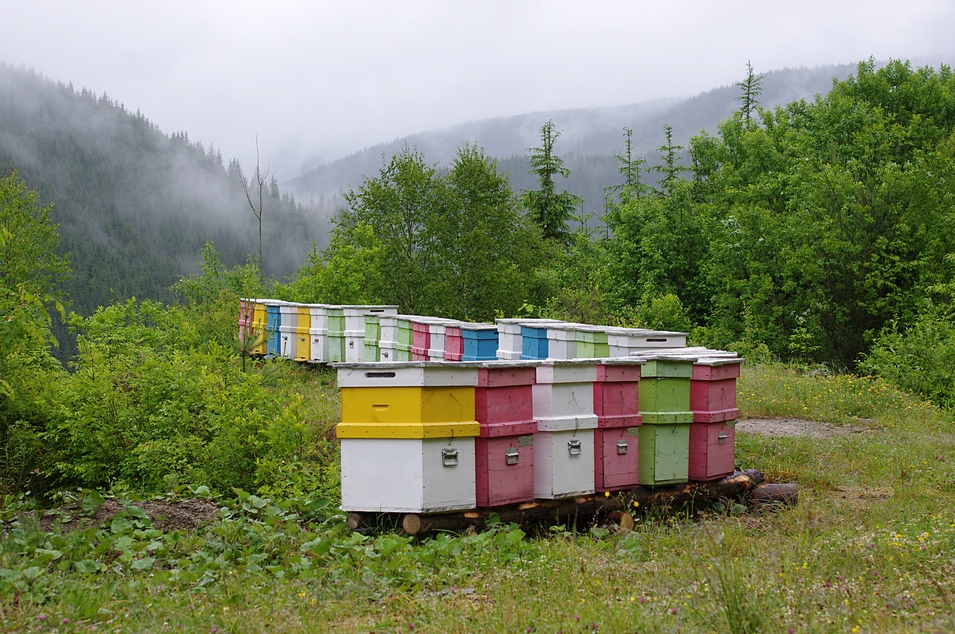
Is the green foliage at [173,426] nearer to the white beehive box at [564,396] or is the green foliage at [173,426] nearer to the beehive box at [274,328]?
the white beehive box at [564,396]

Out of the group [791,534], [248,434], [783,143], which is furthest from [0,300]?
[783,143]

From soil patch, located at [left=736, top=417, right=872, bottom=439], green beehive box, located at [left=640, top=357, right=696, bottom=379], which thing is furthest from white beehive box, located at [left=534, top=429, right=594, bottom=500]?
soil patch, located at [left=736, top=417, right=872, bottom=439]

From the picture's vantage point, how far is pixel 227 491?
8.56 meters

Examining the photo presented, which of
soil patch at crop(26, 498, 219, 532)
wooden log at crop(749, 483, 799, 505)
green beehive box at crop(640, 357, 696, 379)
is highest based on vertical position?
green beehive box at crop(640, 357, 696, 379)

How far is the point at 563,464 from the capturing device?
7.19 metres

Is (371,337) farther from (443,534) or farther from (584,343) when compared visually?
(443,534)

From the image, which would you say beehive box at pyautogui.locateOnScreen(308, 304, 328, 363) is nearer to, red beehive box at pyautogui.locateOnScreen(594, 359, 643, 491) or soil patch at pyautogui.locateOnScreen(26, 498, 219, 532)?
soil patch at pyautogui.locateOnScreen(26, 498, 219, 532)

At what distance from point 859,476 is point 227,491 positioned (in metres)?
7.10

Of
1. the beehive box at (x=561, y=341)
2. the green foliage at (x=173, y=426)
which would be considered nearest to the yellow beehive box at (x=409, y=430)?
the green foliage at (x=173, y=426)

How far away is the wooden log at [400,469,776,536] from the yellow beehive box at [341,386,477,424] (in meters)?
0.79

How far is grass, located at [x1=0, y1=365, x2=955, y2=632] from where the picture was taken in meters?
4.28

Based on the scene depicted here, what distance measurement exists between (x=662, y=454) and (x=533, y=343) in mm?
4454

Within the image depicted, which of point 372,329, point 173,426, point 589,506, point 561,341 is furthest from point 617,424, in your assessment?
point 372,329

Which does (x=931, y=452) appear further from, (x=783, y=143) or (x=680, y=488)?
(x=783, y=143)
